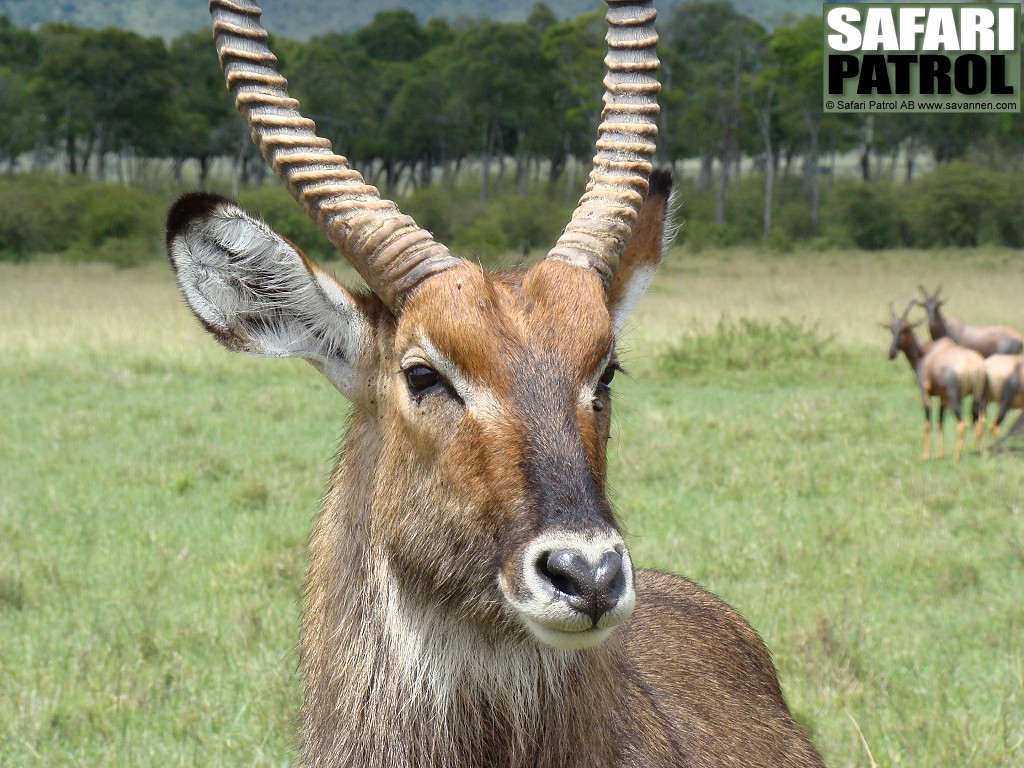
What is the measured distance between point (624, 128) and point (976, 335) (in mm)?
12269

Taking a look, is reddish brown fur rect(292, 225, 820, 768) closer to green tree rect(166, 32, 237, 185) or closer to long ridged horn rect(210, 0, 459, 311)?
long ridged horn rect(210, 0, 459, 311)

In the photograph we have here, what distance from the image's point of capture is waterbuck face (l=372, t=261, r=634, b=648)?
8.15 feet

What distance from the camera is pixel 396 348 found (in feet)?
9.96

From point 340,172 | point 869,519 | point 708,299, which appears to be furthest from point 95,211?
point 340,172

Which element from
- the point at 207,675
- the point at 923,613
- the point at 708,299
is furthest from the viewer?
the point at 708,299

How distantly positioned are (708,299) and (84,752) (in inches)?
861

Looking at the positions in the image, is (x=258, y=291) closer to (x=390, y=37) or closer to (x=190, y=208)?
(x=190, y=208)

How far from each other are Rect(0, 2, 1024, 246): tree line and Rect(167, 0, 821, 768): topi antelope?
154ft

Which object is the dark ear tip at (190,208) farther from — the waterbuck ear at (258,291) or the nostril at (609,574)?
the nostril at (609,574)

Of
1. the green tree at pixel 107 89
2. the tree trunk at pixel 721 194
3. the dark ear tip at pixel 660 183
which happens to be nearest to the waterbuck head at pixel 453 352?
the dark ear tip at pixel 660 183

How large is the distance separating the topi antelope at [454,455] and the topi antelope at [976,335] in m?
11.8

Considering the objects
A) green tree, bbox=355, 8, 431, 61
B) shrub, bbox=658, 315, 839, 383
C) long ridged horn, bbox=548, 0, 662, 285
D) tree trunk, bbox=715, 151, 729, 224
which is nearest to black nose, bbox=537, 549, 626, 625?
long ridged horn, bbox=548, 0, 662, 285

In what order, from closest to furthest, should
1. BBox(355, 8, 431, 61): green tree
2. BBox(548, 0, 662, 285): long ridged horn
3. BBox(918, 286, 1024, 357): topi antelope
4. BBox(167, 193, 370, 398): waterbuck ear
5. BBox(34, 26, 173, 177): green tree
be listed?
BBox(167, 193, 370, 398): waterbuck ear → BBox(548, 0, 662, 285): long ridged horn → BBox(918, 286, 1024, 357): topi antelope → BBox(34, 26, 173, 177): green tree → BBox(355, 8, 431, 61): green tree

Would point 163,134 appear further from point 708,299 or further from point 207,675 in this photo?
point 207,675
